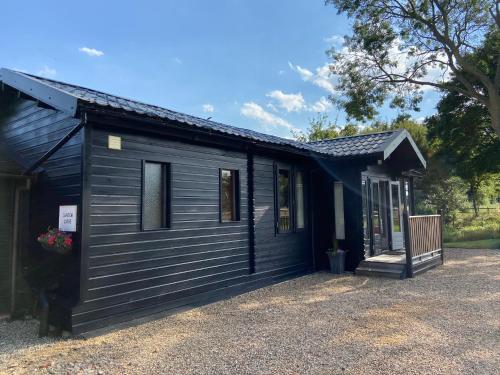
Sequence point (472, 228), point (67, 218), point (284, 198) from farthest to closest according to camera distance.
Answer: point (472, 228), point (284, 198), point (67, 218)

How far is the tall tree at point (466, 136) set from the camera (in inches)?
664

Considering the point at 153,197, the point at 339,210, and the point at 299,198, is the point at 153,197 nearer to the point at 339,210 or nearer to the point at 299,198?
the point at 299,198

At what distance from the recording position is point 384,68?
1499 cm

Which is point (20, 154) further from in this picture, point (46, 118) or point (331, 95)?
point (331, 95)

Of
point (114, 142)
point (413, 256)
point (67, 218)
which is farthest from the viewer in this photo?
point (413, 256)

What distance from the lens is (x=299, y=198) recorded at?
849cm

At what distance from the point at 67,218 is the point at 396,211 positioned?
883cm

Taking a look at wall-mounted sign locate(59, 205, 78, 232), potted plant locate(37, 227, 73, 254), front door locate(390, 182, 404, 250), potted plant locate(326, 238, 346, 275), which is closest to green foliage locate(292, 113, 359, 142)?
front door locate(390, 182, 404, 250)

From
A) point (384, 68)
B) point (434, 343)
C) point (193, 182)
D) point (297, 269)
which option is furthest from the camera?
point (384, 68)

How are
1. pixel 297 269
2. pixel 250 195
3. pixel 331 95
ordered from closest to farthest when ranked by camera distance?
pixel 250 195
pixel 297 269
pixel 331 95

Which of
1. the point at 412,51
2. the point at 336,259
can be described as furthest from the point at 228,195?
the point at 412,51

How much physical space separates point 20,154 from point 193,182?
9.81ft

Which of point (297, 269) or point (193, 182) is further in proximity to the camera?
point (297, 269)

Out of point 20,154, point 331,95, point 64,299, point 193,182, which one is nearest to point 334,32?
point 331,95
